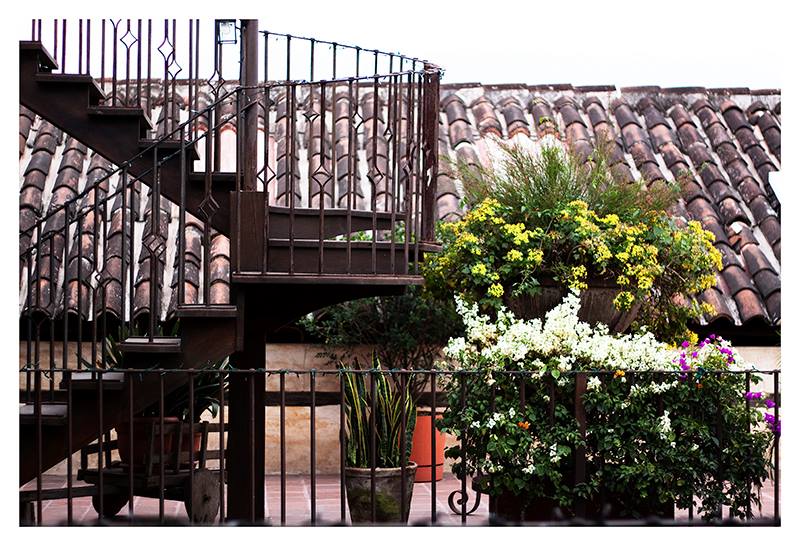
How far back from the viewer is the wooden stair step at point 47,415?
18.3ft

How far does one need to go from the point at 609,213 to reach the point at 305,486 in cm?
319

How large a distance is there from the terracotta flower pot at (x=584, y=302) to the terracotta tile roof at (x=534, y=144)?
114cm

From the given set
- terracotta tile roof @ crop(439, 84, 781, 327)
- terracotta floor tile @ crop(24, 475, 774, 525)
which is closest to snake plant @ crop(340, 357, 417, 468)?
terracotta floor tile @ crop(24, 475, 774, 525)

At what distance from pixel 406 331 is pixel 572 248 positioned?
5.93 feet

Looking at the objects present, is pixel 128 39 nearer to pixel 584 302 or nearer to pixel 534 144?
pixel 584 302

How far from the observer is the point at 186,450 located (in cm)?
671

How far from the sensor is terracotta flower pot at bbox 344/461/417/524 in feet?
19.4

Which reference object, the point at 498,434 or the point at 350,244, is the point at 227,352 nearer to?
the point at 350,244

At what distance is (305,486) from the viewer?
327 inches

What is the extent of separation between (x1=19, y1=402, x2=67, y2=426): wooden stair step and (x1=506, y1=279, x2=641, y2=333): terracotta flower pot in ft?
10.7

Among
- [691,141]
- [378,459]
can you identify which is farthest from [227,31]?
[691,141]

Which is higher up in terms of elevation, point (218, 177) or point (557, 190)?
point (557, 190)

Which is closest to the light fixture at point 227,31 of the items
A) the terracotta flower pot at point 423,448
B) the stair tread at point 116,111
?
the stair tread at point 116,111

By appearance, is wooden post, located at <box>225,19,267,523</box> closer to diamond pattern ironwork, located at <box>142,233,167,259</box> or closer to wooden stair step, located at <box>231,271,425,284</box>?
wooden stair step, located at <box>231,271,425,284</box>
